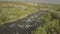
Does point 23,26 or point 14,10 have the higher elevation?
point 14,10

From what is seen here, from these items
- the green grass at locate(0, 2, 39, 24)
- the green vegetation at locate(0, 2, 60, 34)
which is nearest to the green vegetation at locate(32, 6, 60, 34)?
the green vegetation at locate(0, 2, 60, 34)

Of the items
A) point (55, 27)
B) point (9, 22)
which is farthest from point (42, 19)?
point (9, 22)

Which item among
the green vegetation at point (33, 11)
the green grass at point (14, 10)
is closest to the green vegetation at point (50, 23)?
the green vegetation at point (33, 11)

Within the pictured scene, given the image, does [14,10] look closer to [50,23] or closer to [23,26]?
[23,26]

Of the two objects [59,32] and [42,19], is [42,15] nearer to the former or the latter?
[42,19]

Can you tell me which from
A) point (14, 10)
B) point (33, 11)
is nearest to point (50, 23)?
point (33, 11)

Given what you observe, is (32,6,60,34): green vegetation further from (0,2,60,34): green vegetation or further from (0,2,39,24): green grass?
(0,2,39,24): green grass
